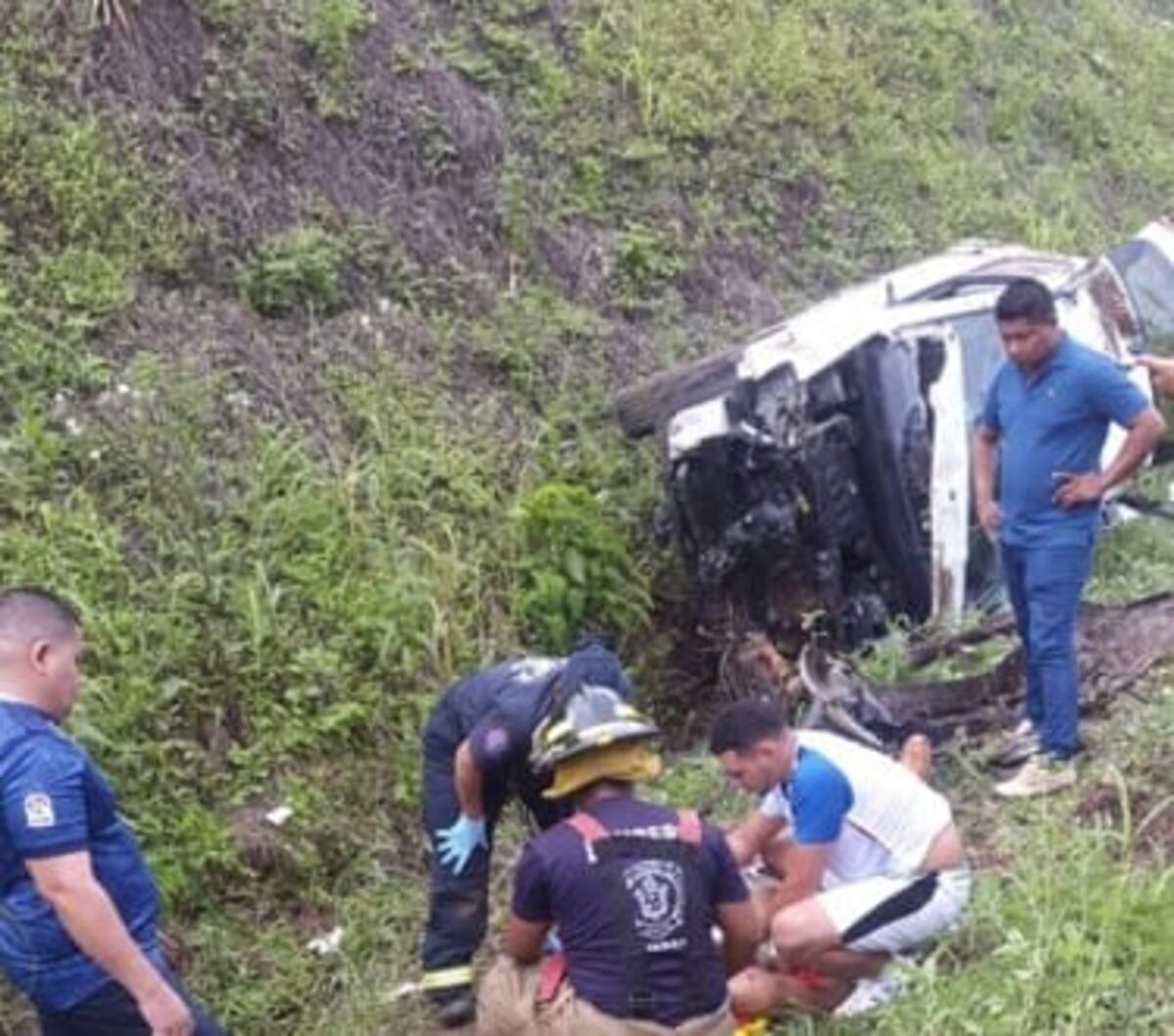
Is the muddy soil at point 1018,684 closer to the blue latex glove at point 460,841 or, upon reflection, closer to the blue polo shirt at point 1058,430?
the blue polo shirt at point 1058,430

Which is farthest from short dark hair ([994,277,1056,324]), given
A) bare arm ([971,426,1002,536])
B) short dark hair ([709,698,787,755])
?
short dark hair ([709,698,787,755])

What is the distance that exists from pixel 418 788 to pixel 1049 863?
2.13 metres

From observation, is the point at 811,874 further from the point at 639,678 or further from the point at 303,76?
the point at 303,76

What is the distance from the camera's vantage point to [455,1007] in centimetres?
533

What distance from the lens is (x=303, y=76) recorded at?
28.7 ft

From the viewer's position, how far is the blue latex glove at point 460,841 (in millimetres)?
5270

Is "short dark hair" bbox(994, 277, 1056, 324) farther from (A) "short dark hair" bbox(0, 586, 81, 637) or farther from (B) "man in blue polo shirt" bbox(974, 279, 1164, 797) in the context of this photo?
(A) "short dark hair" bbox(0, 586, 81, 637)

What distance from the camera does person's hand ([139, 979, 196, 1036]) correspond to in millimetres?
3955

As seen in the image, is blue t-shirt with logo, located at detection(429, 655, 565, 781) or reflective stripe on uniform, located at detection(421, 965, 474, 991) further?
reflective stripe on uniform, located at detection(421, 965, 474, 991)

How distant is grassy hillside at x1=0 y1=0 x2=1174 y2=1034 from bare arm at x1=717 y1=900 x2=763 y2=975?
134 centimetres

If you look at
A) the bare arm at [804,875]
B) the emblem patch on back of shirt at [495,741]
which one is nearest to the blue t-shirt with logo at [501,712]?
the emblem patch on back of shirt at [495,741]

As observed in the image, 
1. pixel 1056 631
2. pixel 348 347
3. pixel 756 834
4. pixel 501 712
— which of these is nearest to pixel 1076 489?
pixel 1056 631

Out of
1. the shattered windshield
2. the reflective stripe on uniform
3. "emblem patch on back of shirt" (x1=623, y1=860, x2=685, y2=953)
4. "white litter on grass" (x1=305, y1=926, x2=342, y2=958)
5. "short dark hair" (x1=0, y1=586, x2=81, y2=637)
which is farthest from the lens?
the shattered windshield

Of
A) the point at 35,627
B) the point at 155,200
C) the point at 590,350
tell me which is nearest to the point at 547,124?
the point at 590,350
